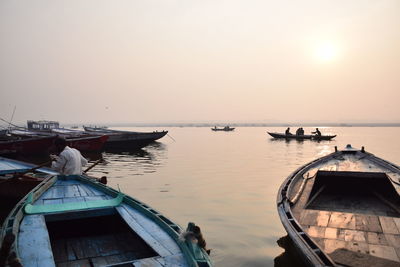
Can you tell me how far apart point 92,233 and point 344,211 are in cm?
563

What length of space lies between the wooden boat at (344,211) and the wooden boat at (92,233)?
6.36ft

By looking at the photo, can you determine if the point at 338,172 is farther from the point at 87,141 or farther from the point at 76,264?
the point at 87,141

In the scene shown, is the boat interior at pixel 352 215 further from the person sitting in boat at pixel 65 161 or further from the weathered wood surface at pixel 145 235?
the person sitting in boat at pixel 65 161

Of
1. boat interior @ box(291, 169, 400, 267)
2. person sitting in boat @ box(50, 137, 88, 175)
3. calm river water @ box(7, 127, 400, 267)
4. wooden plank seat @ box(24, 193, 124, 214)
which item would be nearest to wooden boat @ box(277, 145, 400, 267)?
boat interior @ box(291, 169, 400, 267)

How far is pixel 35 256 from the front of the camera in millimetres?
3922

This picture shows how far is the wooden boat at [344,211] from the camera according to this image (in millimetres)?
4965

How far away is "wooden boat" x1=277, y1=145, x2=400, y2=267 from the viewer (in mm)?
4965

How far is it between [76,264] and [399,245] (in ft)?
17.1

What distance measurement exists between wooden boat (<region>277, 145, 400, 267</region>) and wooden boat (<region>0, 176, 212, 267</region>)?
6.36ft

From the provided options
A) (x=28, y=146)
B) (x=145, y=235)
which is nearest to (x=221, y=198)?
(x=145, y=235)

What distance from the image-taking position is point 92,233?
A: 605 centimetres

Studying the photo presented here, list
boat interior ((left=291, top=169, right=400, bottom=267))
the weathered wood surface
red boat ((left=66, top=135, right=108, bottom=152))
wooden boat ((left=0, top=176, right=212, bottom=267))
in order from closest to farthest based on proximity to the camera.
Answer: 1. wooden boat ((left=0, top=176, right=212, bottom=267))
2. the weathered wood surface
3. boat interior ((left=291, top=169, right=400, bottom=267))
4. red boat ((left=66, top=135, right=108, bottom=152))

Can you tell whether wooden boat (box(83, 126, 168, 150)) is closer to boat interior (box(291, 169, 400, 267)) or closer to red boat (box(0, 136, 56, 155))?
red boat (box(0, 136, 56, 155))

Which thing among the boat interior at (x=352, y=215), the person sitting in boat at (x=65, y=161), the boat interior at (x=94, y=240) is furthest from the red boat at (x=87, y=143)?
the boat interior at (x=94, y=240)
